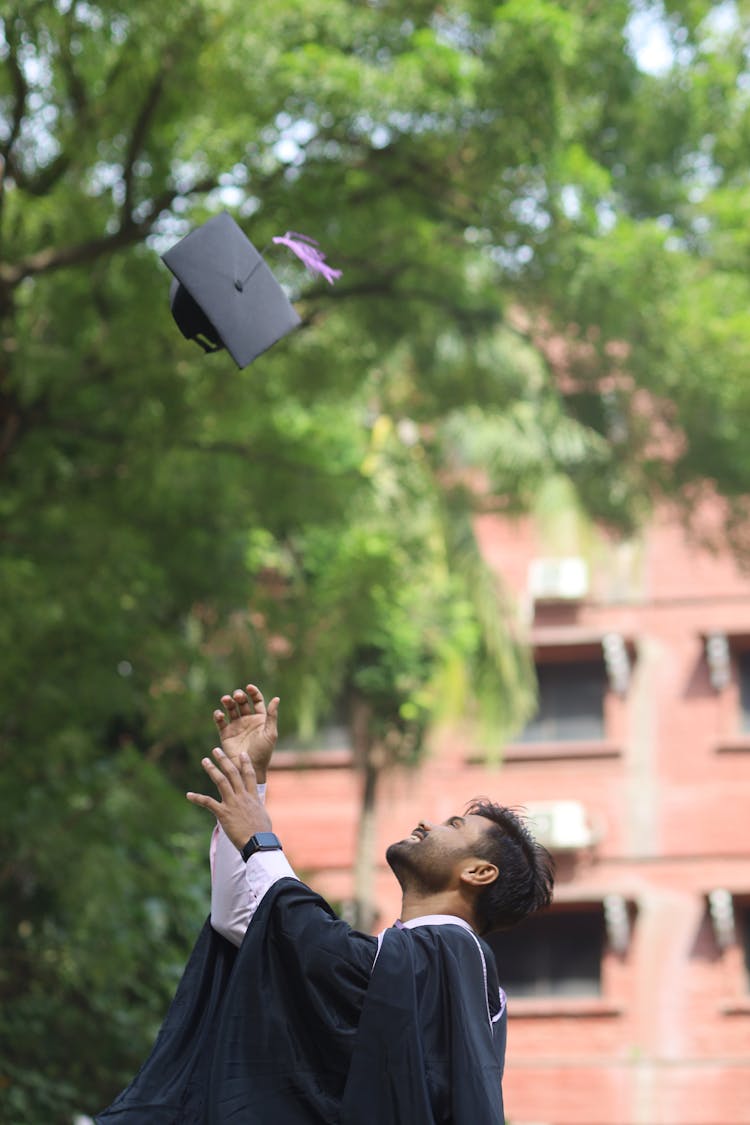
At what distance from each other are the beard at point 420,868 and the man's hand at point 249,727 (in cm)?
33

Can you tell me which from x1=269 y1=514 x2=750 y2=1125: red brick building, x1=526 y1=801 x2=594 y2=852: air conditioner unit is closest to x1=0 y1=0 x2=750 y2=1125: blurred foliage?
x1=269 y1=514 x2=750 y2=1125: red brick building

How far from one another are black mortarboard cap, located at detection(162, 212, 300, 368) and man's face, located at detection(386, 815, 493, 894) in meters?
1.37

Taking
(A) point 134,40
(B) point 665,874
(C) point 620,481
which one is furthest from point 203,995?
(B) point 665,874

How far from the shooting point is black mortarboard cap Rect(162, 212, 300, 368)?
3945mm

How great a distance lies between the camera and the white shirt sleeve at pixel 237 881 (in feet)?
9.52

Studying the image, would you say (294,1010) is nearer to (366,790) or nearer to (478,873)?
(478,873)

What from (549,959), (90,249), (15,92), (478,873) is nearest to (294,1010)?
(478,873)

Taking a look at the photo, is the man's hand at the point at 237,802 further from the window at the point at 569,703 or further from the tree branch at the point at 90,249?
the window at the point at 569,703

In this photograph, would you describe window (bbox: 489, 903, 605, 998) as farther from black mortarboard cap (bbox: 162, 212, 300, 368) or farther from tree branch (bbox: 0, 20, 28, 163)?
black mortarboard cap (bbox: 162, 212, 300, 368)

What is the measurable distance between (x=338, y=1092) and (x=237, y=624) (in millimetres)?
6876

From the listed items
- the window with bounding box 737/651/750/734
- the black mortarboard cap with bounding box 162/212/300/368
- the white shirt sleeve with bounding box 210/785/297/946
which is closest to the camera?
the white shirt sleeve with bounding box 210/785/297/946

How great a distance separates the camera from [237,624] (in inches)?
379

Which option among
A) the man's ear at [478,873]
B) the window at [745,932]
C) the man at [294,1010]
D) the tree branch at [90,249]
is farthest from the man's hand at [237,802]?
the window at [745,932]

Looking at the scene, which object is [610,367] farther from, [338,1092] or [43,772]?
[338,1092]
